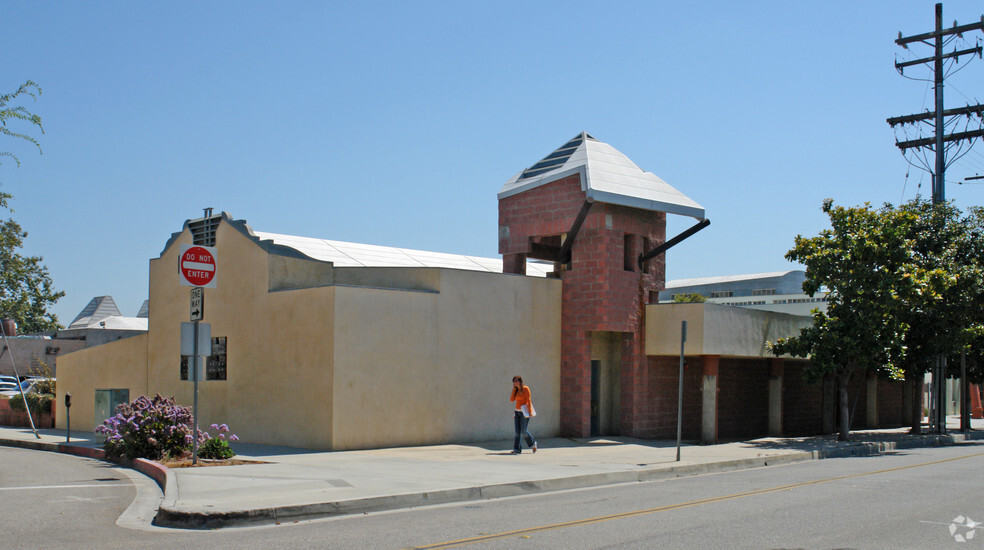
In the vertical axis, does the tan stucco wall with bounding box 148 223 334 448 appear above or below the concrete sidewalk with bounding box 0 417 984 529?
above

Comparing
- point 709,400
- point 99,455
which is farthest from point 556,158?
point 99,455

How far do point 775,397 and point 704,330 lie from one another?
687 centimetres

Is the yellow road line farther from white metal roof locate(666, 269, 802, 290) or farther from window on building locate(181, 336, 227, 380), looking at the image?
white metal roof locate(666, 269, 802, 290)

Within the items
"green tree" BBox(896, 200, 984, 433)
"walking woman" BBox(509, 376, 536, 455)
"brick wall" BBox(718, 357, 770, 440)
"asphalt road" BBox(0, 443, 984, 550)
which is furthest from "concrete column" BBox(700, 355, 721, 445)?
"asphalt road" BBox(0, 443, 984, 550)

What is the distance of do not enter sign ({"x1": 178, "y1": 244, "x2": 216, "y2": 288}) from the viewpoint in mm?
14602

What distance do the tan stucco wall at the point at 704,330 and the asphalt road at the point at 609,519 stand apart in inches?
295

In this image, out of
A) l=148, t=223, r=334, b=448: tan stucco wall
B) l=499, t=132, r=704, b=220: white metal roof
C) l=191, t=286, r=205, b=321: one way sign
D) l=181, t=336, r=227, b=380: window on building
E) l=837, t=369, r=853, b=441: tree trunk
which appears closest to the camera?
l=191, t=286, r=205, b=321: one way sign

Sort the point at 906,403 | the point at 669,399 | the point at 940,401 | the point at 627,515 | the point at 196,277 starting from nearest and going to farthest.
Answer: the point at 627,515, the point at 196,277, the point at 669,399, the point at 940,401, the point at 906,403

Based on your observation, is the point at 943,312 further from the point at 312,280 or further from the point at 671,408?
the point at 312,280

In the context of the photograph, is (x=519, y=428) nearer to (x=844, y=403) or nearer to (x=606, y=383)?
(x=606, y=383)

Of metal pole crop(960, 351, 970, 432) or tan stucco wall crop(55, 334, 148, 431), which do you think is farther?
metal pole crop(960, 351, 970, 432)

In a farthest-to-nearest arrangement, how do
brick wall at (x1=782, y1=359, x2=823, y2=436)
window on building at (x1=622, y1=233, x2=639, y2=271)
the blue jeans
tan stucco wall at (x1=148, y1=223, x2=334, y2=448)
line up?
brick wall at (x1=782, y1=359, x2=823, y2=436) → window on building at (x1=622, y1=233, x2=639, y2=271) → tan stucco wall at (x1=148, y1=223, x2=334, y2=448) → the blue jeans

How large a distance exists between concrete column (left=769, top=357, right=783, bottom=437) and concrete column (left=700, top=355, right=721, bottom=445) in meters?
4.69

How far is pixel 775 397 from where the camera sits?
27500 mm
